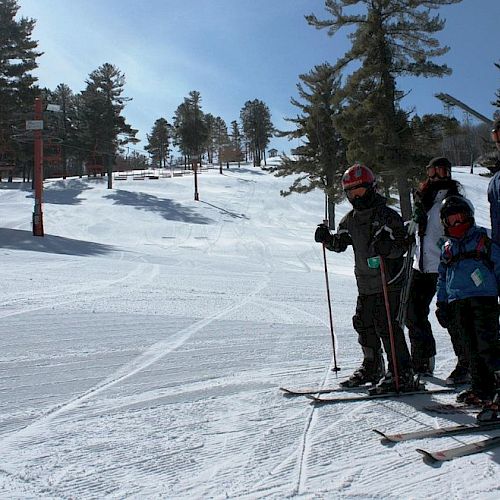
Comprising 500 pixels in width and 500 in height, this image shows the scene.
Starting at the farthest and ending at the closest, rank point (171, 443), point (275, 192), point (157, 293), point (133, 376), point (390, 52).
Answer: point (275, 192), point (390, 52), point (157, 293), point (133, 376), point (171, 443)

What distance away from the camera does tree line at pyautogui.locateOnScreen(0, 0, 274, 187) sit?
78.3 ft

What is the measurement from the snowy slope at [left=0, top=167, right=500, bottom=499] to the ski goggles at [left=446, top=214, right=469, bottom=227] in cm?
141

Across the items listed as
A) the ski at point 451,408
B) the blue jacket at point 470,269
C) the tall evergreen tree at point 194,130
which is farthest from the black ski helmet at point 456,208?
the tall evergreen tree at point 194,130

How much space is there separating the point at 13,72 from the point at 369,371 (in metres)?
27.9

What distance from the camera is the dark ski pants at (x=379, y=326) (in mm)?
4125

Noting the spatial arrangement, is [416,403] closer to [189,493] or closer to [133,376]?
[189,493]

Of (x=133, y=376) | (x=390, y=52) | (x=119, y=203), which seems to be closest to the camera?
(x=133, y=376)

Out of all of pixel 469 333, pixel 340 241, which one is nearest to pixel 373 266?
pixel 340 241

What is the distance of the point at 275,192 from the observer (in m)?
46.6

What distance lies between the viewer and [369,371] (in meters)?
4.36

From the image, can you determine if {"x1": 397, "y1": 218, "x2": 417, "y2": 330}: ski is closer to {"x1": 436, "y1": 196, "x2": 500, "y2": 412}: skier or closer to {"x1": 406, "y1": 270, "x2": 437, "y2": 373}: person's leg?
{"x1": 406, "y1": 270, "x2": 437, "y2": 373}: person's leg

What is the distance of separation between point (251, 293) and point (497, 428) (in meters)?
6.49

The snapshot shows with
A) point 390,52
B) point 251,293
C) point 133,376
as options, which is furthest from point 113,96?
point 133,376

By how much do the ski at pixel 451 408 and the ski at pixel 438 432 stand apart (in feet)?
1.05
